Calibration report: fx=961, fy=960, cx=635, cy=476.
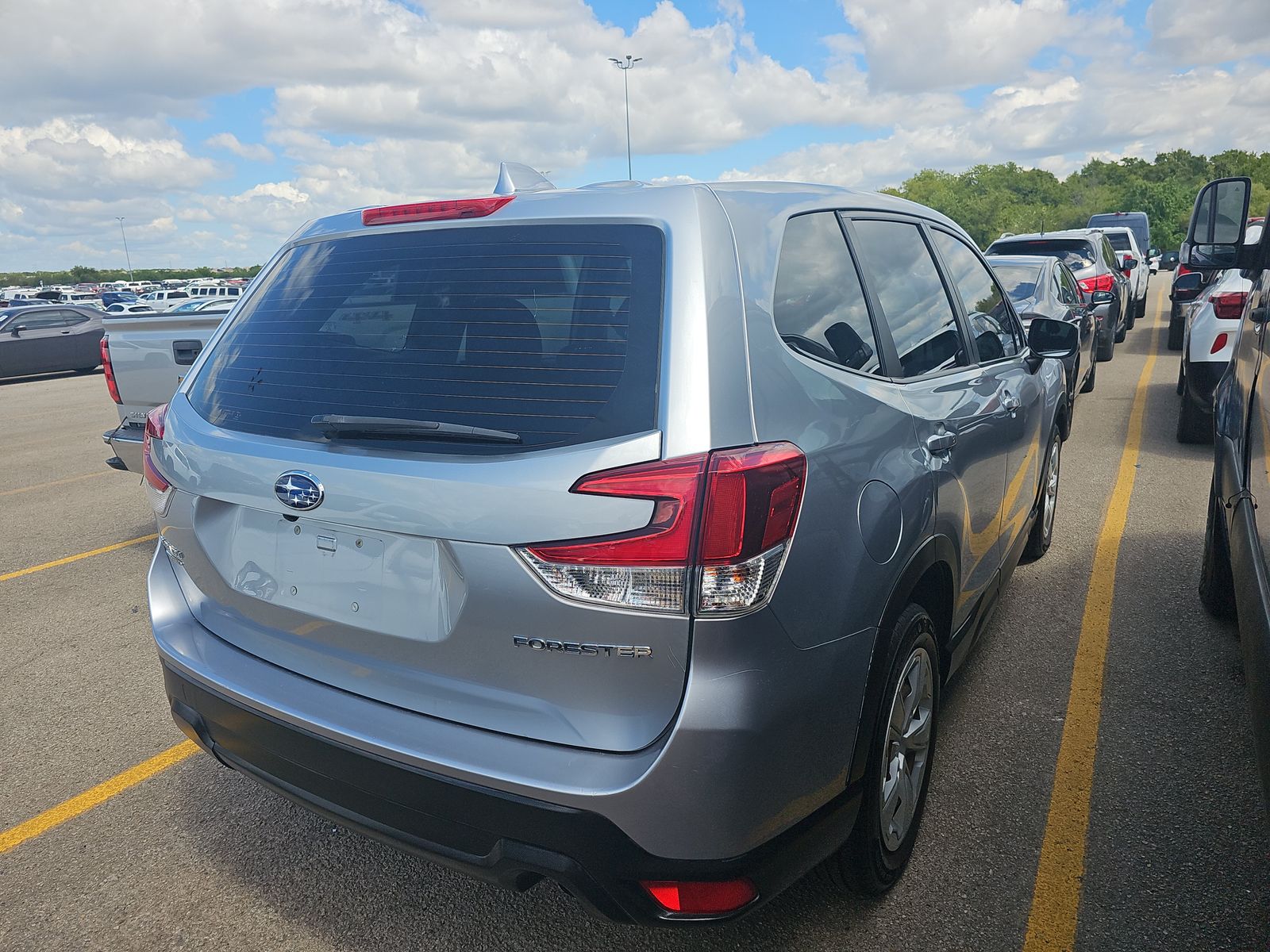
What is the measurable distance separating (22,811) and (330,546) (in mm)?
1958

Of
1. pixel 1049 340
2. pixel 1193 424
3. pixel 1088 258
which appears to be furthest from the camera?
pixel 1088 258

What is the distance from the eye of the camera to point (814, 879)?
2678mm

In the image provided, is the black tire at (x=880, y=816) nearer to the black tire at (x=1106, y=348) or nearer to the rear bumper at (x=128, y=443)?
the rear bumper at (x=128, y=443)

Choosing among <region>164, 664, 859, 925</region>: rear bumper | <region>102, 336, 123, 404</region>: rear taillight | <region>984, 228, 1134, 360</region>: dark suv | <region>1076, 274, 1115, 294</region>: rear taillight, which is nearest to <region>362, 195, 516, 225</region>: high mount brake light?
<region>164, 664, 859, 925</region>: rear bumper

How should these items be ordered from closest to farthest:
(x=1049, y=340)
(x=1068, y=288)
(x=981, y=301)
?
(x=981, y=301) → (x=1049, y=340) → (x=1068, y=288)

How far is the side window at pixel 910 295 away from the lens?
110 inches

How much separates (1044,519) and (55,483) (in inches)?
312

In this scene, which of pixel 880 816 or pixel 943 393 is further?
pixel 943 393

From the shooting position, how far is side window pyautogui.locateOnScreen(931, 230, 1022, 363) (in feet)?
11.7

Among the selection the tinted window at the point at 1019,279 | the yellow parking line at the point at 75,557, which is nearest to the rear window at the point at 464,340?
the yellow parking line at the point at 75,557

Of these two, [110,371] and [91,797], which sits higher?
[110,371]

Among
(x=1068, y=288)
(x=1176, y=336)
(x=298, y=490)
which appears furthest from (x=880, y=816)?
(x=1176, y=336)

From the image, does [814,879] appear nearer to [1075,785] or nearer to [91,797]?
[1075,785]

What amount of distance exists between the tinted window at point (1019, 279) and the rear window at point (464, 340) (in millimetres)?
7744
